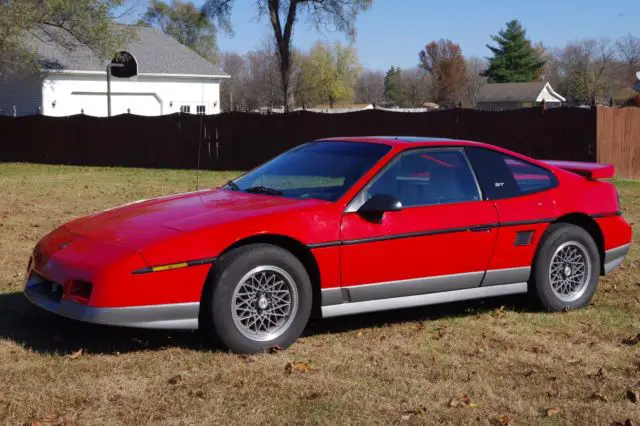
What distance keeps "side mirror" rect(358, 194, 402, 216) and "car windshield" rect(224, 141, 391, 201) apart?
0.72ft

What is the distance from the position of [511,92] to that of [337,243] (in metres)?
78.0

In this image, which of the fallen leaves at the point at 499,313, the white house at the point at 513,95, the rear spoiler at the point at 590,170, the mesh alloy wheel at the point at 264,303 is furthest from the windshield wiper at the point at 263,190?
the white house at the point at 513,95

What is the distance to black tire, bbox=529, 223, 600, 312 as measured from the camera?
6980mm

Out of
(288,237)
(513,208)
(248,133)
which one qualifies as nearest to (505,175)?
(513,208)

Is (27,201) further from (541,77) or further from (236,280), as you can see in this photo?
(541,77)

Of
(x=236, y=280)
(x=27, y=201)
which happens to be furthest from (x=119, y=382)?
(x=27, y=201)

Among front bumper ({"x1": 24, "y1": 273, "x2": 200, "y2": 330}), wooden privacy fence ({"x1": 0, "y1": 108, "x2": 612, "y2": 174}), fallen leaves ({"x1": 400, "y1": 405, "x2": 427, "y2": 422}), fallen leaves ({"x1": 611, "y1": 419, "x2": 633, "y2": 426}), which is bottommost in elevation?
fallen leaves ({"x1": 611, "y1": 419, "x2": 633, "y2": 426})

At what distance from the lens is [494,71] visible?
9119 cm

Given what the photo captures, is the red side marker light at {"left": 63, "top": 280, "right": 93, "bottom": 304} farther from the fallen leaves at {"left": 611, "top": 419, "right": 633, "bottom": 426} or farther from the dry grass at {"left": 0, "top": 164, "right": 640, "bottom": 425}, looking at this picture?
the fallen leaves at {"left": 611, "top": 419, "right": 633, "bottom": 426}

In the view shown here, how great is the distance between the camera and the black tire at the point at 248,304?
5648 millimetres

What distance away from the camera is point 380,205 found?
19.9 ft

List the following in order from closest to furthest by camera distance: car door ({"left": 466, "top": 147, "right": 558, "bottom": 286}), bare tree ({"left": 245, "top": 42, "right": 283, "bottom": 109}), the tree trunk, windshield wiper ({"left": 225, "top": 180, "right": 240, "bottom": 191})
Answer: car door ({"left": 466, "top": 147, "right": 558, "bottom": 286}) → windshield wiper ({"left": 225, "top": 180, "right": 240, "bottom": 191}) → the tree trunk → bare tree ({"left": 245, "top": 42, "right": 283, "bottom": 109})

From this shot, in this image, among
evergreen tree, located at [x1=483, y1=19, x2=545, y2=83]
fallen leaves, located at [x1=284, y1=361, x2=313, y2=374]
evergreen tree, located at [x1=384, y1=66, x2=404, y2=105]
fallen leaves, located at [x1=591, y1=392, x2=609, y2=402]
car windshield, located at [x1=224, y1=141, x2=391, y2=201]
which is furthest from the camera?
evergreen tree, located at [x1=384, y1=66, x2=404, y2=105]

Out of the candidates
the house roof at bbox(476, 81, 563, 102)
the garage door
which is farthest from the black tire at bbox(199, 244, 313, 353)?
the house roof at bbox(476, 81, 563, 102)
